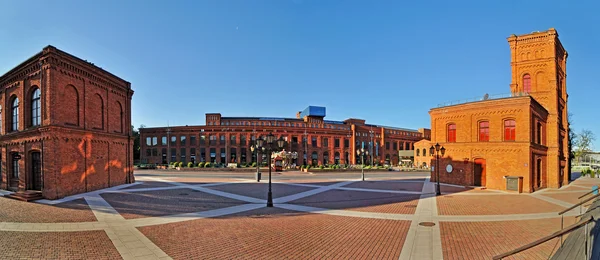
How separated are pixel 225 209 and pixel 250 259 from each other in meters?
6.85

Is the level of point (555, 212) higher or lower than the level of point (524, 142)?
lower

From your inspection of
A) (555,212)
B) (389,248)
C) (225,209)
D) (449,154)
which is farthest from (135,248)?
(449,154)

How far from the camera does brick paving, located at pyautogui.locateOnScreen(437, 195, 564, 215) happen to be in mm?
13562

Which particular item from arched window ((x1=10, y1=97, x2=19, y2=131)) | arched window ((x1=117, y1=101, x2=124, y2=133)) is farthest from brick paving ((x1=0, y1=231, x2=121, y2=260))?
arched window ((x1=117, y1=101, x2=124, y2=133))

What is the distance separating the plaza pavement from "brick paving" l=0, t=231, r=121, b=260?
0.09 feet

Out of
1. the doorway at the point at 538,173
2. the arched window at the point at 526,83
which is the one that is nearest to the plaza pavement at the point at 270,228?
the doorway at the point at 538,173

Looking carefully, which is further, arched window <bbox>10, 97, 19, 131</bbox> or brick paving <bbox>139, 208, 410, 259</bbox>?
arched window <bbox>10, 97, 19, 131</bbox>

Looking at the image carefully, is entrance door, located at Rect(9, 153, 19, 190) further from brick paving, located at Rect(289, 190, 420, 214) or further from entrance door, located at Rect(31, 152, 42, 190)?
brick paving, located at Rect(289, 190, 420, 214)

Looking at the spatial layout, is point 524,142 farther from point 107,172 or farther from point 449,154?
point 107,172

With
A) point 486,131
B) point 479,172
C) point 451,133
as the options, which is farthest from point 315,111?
point 479,172

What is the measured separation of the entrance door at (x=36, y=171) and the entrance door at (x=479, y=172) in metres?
33.2

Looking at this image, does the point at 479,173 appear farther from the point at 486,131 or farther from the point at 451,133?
the point at 451,133

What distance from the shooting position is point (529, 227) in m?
10.7

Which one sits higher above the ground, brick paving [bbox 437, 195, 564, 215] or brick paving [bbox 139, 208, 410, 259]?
brick paving [bbox 139, 208, 410, 259]
